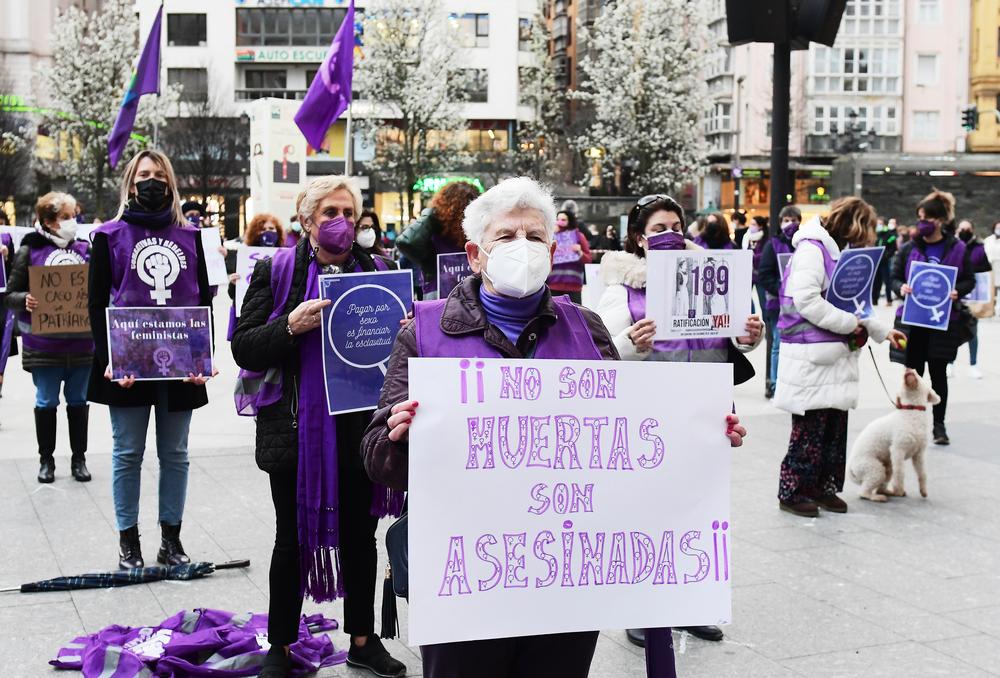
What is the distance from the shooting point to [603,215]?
5281 centimetres

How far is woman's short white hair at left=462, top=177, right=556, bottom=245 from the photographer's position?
10.9 ft

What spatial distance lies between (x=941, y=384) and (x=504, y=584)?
25.7ft

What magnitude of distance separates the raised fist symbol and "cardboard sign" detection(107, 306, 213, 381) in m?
0.16

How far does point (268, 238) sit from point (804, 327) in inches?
248

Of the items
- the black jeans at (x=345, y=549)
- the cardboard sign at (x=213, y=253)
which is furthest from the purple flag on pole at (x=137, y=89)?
the black jeans at (x=345, y=549)

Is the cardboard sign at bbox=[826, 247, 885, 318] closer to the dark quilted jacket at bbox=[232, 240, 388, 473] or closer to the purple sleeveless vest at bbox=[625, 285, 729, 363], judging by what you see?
the purple sleeveless vest at bbox=[625, 285, 729, 363]

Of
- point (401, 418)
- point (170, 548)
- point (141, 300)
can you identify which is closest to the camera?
point (401, 418)

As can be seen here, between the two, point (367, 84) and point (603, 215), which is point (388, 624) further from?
point (603, 215)

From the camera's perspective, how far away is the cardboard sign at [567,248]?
14422 mm

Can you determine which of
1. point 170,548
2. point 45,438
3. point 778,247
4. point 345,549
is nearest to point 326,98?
point 778,247

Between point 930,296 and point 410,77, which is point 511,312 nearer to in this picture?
point 930,296

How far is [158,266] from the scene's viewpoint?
6047mm

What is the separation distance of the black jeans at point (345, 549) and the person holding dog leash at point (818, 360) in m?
3.48

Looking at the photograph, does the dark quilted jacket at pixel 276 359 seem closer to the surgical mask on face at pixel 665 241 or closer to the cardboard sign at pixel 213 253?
the surgical mask on face at pixel 665 241
